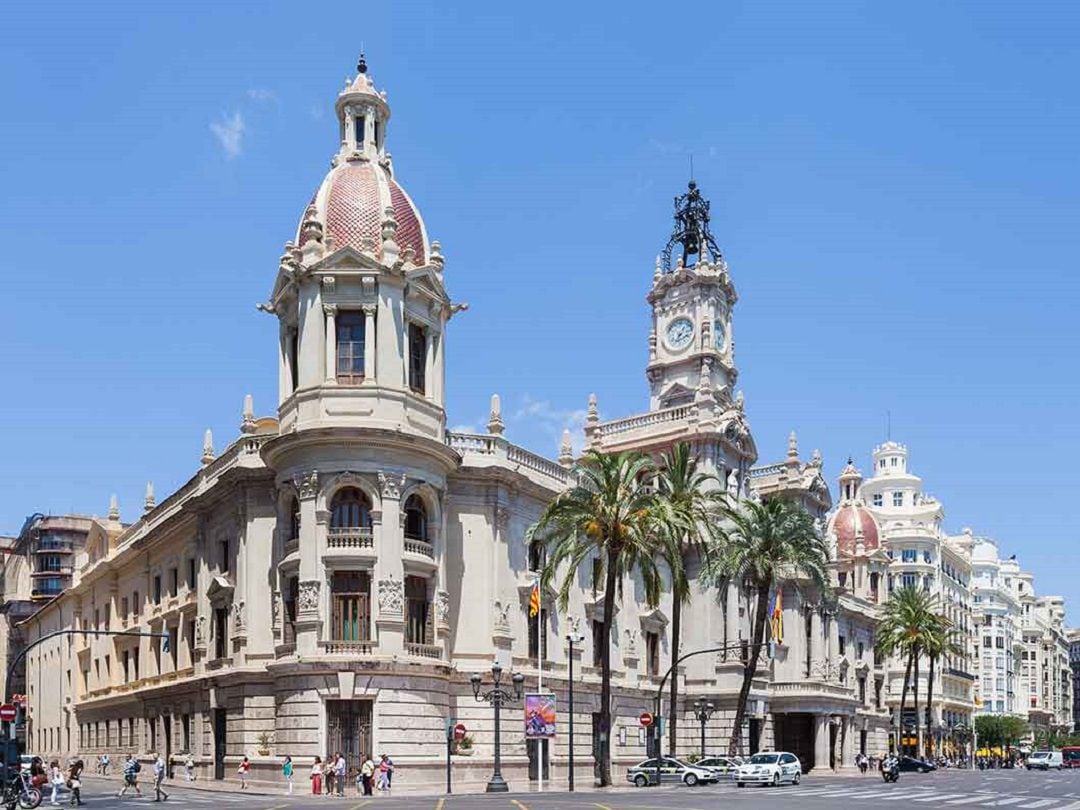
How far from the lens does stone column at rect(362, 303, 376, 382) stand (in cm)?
5731

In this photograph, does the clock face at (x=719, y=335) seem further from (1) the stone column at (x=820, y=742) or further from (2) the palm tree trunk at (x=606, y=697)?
(2) the palm tree trunk at (x=606, y=697)

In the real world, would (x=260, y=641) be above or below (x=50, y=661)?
above

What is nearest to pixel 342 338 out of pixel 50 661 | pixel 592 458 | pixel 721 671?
pixel 592 458

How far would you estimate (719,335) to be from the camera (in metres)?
93.7

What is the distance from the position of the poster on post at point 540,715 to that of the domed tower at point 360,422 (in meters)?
5.12

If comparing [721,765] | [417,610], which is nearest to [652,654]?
[721,765]

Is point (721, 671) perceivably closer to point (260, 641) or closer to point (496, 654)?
point (496, 654)

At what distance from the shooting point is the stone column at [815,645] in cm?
9281

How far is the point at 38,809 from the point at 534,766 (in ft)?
77.9

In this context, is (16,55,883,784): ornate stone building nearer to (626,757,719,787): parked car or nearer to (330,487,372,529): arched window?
(330,487,372,529): arched window

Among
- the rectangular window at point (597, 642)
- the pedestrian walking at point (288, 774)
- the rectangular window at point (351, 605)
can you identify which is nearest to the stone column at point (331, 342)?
the rectangular window at point (351, 605)

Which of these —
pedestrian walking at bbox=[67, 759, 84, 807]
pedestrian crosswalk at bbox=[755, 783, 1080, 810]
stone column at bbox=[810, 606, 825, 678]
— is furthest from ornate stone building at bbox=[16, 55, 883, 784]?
stone column at bbox=[810, 606, 825, 678]

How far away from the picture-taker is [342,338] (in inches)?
2291

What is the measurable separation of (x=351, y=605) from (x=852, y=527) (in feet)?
255
